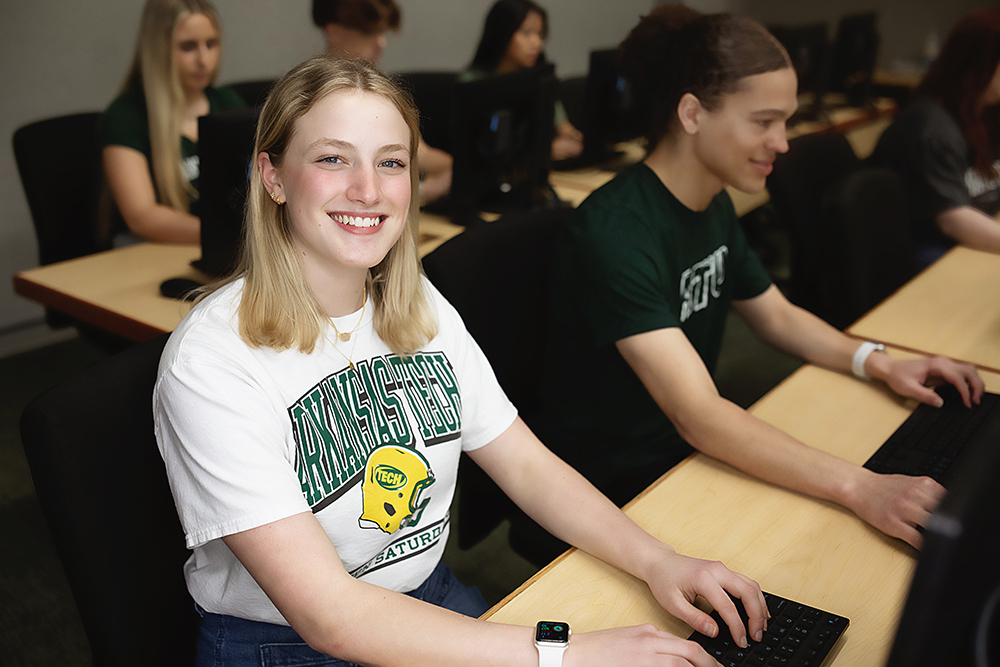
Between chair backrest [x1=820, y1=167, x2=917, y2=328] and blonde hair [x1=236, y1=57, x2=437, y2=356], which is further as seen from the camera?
chair backrest [x1=820, y1=167, x2=917, y2=328]

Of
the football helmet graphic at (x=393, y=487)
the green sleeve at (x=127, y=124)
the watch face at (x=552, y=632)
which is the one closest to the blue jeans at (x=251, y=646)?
the football helmet graphic at (x=393, y=487)

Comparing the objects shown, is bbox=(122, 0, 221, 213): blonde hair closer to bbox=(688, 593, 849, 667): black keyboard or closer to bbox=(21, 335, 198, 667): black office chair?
bbox=(21, 335, 198, 667): black office chair

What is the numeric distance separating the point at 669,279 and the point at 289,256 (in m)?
0.67

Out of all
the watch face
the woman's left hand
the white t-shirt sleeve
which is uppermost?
the white t-shirt sleeve

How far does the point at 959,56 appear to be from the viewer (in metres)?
2.50

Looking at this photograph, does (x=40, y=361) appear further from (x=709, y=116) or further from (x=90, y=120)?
(x=709, y=116)

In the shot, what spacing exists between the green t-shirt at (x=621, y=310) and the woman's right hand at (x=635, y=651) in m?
0.55

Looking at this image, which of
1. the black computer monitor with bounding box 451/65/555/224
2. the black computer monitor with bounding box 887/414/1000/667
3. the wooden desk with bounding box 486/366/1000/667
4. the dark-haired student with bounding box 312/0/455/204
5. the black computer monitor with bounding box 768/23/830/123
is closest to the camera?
the black computer monitor with bounding box 887/414/1000/667

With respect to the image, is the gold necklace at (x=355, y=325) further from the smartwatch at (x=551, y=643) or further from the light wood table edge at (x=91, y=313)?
the light wood table edge at (x=91, y=313)

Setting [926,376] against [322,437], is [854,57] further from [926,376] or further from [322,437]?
[322,437]

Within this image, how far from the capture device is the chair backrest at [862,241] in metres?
1.90

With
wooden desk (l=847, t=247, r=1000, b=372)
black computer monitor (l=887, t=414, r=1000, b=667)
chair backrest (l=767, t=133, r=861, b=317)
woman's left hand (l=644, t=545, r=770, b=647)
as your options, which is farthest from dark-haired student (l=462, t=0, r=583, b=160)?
black computer monitor (l=887, t=414, r=1000, b=667)

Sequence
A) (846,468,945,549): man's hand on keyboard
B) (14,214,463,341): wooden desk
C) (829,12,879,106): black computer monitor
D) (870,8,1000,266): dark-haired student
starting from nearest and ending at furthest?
(846,468,945,549): man's hand on keyboard, (14,214,463,341): wooden desk, (870,8,1000,266): dark-haired student, (829,12,879,106): black computer monitor

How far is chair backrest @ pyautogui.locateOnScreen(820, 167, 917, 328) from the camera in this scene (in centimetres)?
190
